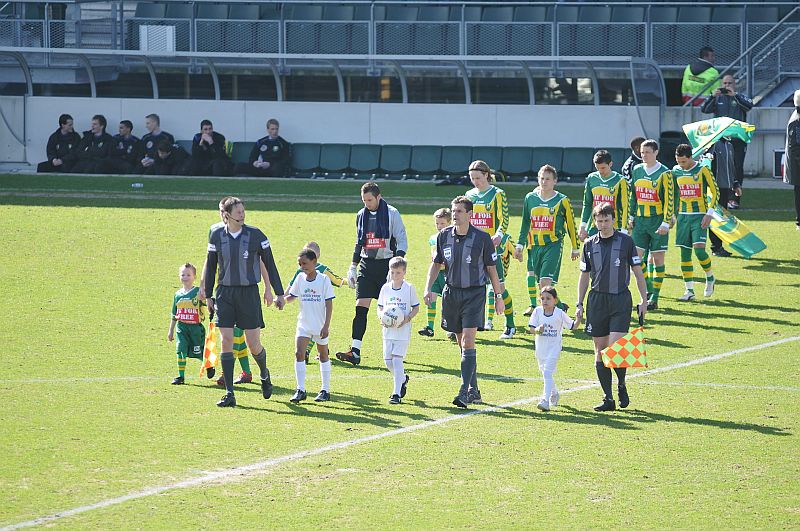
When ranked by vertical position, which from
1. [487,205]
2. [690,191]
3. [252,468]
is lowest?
[252,468]

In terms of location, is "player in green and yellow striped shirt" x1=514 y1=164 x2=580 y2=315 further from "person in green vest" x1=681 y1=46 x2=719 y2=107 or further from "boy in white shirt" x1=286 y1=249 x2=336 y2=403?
"person in green vest" x1=681 y1=46 x2=719 y2=107

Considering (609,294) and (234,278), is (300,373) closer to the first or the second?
(234,278)

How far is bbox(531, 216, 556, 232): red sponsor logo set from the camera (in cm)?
1497

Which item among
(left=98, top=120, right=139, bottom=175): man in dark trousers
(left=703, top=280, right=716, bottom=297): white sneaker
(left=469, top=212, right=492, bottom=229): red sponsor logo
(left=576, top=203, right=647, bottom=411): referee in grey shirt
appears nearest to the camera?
(left=576, top=203, right=647, bottom=411): referee in grey shirt

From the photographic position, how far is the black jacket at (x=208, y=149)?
3075cm

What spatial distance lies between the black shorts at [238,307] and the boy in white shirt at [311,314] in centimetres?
34

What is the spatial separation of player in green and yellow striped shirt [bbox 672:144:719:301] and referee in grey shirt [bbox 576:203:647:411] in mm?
6068

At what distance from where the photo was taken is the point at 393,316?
37.2 ft

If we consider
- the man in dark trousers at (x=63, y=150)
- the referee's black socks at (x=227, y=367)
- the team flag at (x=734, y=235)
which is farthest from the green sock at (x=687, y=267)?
the man in dark trousers at (x=63, y=150)

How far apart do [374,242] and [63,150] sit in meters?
19.7

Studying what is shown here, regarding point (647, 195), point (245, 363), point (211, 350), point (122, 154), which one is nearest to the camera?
point (211, 350)

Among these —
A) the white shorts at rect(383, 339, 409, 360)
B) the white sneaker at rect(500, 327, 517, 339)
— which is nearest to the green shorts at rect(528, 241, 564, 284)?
the white sneaker at rect(500, 327, 517, 339)

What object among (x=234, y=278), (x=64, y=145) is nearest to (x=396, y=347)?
(x=234, y=278)

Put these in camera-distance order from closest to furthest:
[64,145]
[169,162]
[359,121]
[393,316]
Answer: [393,316] → [169,162] → [64,145] → [359,121]
